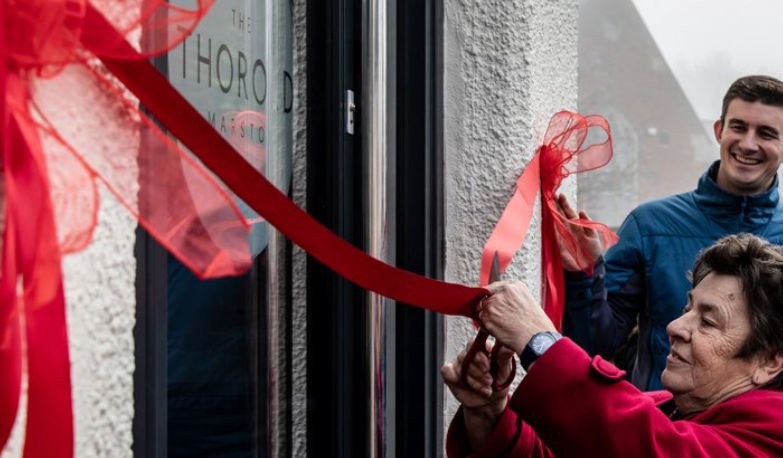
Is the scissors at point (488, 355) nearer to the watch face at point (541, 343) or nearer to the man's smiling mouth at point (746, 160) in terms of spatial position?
the watch face at point (541, 343)

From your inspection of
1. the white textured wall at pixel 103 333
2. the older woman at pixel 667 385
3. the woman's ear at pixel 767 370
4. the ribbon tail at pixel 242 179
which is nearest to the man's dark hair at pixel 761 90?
the older woman at pixel 667 385

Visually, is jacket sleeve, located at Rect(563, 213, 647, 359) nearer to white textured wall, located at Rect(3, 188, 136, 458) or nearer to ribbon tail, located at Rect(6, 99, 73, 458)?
white textured wall, located at Rect(3, 188, 136, 458)

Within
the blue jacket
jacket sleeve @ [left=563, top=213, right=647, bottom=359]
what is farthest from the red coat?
the blue jacket

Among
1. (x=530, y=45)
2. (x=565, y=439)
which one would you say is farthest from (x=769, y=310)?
(x=530, y=45)

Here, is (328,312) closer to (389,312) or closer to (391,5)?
(389,312)

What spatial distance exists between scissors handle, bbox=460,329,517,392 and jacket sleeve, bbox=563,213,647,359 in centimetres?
80

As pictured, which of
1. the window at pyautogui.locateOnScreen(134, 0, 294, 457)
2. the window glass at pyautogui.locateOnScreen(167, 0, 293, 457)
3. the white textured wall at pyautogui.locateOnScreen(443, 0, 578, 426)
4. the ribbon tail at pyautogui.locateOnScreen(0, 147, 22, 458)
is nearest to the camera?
the ribbon tail at pyautogui.locateOnScreen(0, 147, 22, 458)

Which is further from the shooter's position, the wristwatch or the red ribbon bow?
the wristwatch

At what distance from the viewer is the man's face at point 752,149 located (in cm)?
271

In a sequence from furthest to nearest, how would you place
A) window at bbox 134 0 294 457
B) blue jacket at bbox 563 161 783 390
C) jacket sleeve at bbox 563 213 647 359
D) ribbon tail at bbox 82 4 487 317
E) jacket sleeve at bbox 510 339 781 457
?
blue jacket at bbox 563 161 783 390 → jacket sleeve at bbox 563 213 647 359 → jacket sleeve at bbox 510 339 781 457 → window at bbox 134 0 294 457 → ribbon tail at bbox 82 4 487 317

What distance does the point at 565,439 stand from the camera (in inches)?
54.3

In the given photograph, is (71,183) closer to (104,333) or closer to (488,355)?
(104,333)

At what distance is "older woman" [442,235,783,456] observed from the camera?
1.35m

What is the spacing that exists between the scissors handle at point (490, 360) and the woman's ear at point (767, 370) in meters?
0.44
